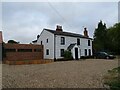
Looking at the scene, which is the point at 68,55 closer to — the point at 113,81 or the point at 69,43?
the point at 69,43

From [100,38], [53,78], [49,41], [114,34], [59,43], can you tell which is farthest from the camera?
[100,38]

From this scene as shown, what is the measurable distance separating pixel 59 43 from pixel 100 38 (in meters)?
28.3

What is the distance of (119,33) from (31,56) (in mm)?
16170

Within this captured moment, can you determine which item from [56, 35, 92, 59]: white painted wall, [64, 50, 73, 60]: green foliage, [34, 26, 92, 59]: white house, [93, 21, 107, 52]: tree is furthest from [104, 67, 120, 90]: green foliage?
[93, 21, 107, 52]: tree

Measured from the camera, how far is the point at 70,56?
36438mm

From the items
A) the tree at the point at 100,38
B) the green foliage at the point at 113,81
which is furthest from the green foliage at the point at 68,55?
the green foliage at the point at 113,81

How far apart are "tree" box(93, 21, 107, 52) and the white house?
16518 mm

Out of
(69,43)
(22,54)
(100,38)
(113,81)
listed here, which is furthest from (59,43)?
(100,38)

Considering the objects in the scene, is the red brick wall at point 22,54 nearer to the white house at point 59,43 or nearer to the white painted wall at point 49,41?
the white painted wall at point 49,41

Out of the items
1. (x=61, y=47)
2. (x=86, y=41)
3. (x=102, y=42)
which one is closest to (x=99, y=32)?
(x=102, y=42)

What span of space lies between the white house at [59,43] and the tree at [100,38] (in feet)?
54.2

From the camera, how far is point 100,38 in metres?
62.6

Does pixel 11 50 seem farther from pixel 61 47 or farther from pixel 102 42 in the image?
pixel 102 42

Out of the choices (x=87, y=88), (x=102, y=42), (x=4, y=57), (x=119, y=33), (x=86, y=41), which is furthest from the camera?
(x=102, y=42)
